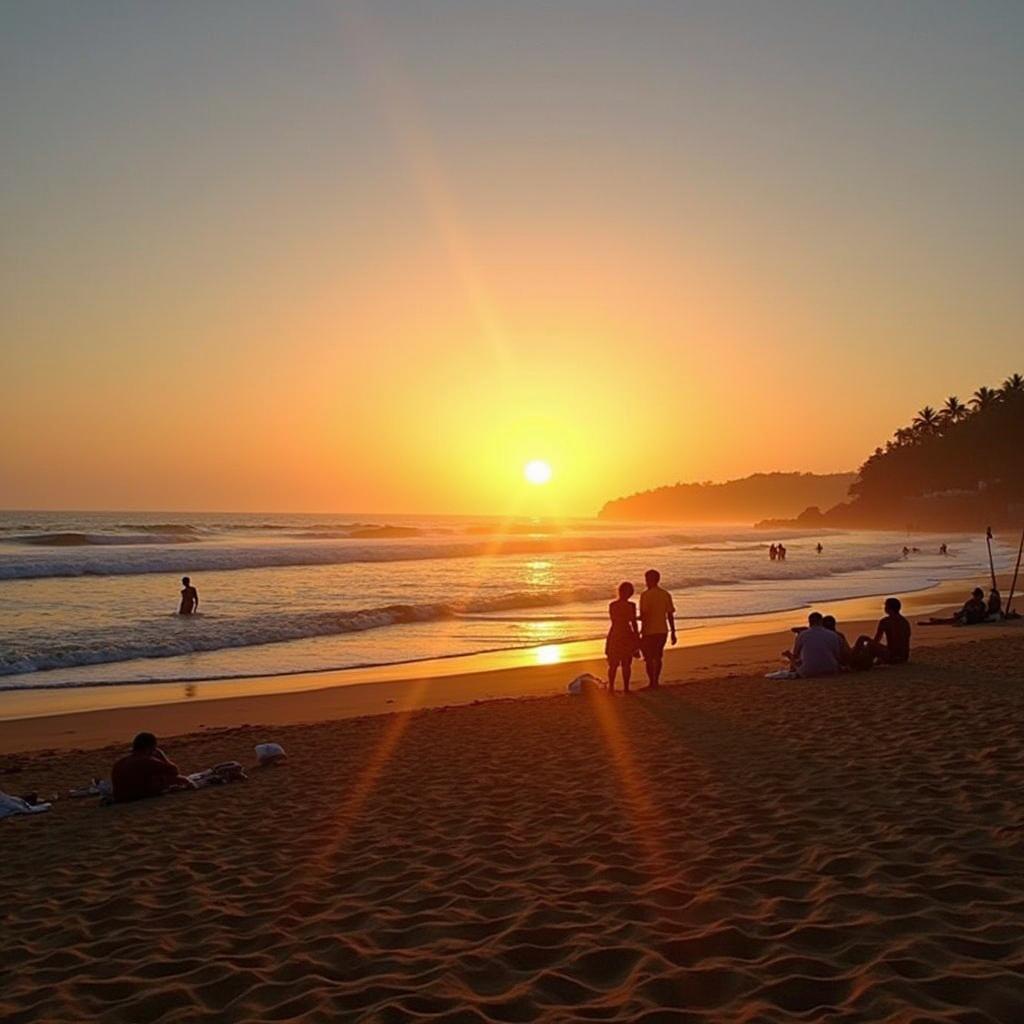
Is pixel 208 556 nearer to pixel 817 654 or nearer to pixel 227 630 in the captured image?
pixel 227 630

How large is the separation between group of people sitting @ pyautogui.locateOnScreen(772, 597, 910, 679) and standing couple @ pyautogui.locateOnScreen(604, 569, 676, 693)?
6.71ft

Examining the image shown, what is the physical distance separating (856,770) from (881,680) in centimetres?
583

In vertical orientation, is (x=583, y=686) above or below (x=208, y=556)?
below

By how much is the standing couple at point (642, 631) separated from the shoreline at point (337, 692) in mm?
981

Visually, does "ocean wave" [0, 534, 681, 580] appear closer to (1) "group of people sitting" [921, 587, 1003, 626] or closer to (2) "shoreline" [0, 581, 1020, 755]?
(2) "shoreline" [0, 581, 1020, 755]

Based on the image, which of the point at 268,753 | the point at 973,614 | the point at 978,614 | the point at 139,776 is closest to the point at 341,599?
the point at 973,614

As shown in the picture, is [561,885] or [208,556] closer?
[561,885]

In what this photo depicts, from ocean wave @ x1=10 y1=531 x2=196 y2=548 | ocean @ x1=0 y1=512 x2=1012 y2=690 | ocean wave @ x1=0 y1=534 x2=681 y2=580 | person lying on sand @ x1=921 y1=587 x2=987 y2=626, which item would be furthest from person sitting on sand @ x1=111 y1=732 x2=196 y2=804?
ocean wave @ x1=10 y1=531 x2=196 y2=548

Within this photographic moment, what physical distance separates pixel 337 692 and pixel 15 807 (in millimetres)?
7513

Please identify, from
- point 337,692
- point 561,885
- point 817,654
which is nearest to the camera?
point 561,885

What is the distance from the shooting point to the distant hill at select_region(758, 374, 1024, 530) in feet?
350

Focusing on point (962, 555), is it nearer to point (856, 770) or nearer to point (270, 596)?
point (270, 596)

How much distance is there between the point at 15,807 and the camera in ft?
27.9

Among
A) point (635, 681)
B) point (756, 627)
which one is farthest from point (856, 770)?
point (756, 627)
